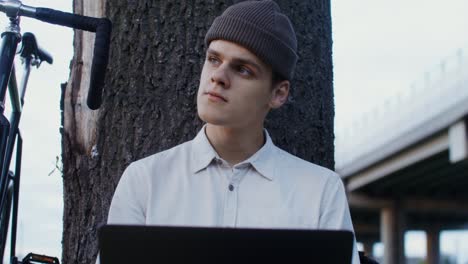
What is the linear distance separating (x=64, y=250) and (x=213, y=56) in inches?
51.1

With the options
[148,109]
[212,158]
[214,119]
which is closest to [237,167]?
[212,158]

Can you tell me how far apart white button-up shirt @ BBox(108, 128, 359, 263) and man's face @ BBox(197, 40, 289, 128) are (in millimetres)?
160

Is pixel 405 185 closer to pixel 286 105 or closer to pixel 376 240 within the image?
pixel 376 240

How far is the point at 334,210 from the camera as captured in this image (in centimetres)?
280

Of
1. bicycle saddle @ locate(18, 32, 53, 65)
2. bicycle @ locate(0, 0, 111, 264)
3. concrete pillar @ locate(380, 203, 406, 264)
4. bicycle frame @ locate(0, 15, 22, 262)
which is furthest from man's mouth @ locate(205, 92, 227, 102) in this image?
concrete pillar @ locate(380, 203, 406, 264)

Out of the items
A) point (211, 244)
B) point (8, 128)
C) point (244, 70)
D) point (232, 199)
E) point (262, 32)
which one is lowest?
point (211, 244)

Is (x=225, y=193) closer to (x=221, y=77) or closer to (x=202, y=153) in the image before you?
(x=202, y=153)

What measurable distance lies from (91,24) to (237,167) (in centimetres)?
70

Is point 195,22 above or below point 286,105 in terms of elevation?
above

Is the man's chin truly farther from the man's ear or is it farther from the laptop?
the laptop

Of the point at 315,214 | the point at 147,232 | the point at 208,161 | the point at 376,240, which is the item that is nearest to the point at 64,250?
the point at 208,161

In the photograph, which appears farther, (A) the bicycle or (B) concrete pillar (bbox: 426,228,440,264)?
(B) concrete pillar (bbox: 426,228,440,264)

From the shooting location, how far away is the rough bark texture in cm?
355

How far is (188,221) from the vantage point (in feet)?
9.03
